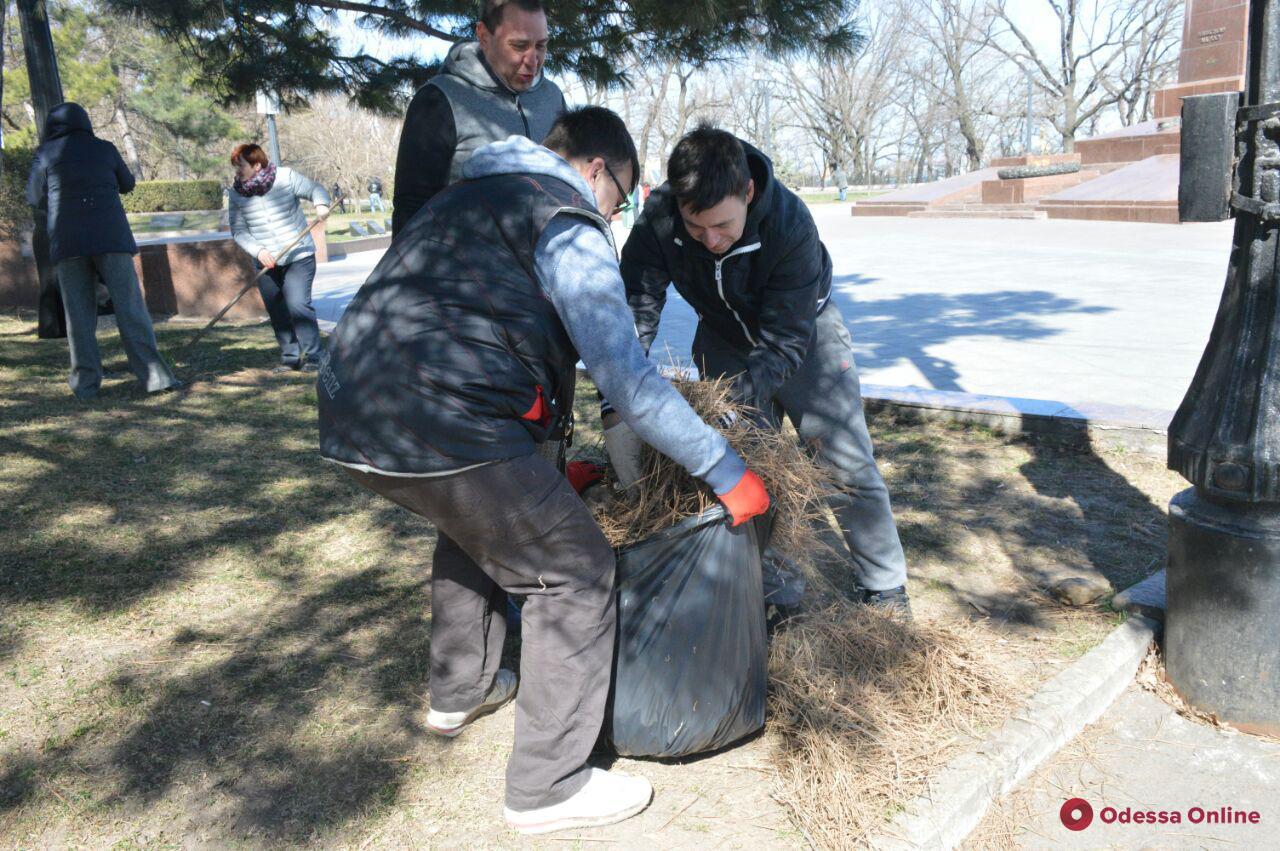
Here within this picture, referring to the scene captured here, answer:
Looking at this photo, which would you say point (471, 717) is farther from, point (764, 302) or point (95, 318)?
point (95, 318)

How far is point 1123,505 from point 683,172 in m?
2.63

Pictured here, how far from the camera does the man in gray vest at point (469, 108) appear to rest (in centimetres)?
327

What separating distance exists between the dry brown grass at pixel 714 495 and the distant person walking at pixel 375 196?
123ft

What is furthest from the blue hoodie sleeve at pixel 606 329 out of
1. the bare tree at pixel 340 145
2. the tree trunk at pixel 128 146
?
the tree trunk at pixel 128 146

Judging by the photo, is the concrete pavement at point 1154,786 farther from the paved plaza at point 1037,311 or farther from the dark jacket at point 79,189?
the dark jacket at point 79,189

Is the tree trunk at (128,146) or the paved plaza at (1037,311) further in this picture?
the tree trunk at (128,146)

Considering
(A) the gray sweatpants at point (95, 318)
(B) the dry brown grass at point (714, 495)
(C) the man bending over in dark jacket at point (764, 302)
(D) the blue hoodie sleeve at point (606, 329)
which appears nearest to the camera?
(D) the blue hoodie sleeve at point (606, 329)

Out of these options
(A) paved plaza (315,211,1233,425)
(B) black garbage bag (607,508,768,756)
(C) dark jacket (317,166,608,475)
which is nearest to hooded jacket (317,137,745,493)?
(C) dark jacket (317,166,608,475)

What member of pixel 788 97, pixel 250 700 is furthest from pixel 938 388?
pixel 788 97

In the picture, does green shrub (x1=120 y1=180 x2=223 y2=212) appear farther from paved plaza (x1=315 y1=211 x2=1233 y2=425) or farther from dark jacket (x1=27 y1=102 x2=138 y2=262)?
dark jacket (x1=27 y1=102 x2=138 y2=262)

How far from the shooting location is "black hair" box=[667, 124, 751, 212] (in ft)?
8.62

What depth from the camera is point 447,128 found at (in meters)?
3.29

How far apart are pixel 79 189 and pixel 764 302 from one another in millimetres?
5143

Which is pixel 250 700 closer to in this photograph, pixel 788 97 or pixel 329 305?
pixel 329 305
